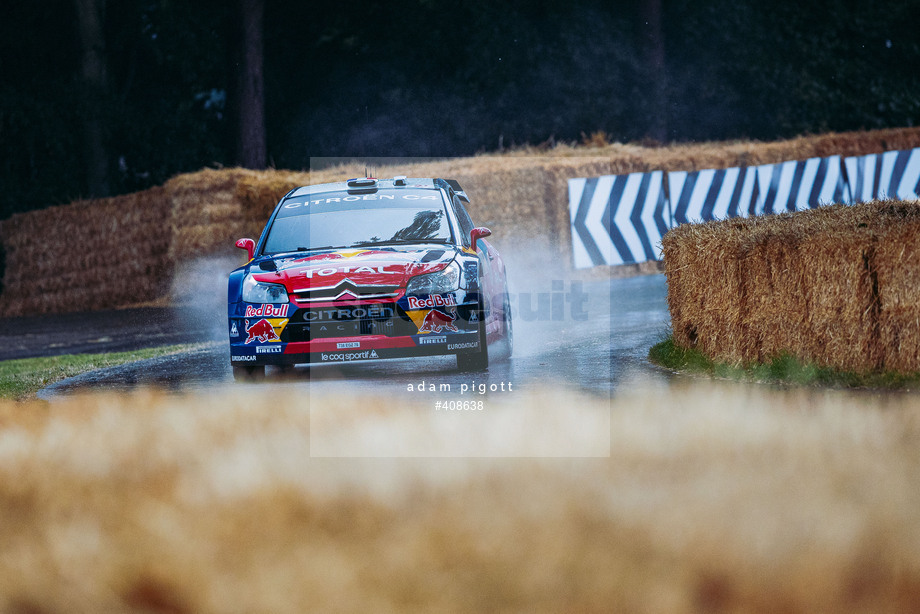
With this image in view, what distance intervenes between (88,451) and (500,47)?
102ft

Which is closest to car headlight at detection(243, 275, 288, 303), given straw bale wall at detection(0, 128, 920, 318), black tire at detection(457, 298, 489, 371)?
black tire at detection(457, 298, 489, 371)

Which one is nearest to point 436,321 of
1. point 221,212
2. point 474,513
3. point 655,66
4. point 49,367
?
point 474,513

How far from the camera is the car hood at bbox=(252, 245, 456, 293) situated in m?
9.48

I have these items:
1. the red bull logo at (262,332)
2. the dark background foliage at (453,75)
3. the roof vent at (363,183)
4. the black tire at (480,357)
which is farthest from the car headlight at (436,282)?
the dark background foliage at (453,75)

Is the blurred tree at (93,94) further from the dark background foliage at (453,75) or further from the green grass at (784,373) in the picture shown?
the green grass at (784,373)

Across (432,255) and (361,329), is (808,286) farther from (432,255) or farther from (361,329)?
(361,329)

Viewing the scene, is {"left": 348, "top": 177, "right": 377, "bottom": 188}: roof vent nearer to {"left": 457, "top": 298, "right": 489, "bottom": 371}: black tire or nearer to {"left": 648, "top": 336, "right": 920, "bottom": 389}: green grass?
{"left": 457, "top": 298, "right": 489, "bottom": 371}: black tire

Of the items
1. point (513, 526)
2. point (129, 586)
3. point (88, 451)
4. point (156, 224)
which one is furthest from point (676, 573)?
point (156, 224)

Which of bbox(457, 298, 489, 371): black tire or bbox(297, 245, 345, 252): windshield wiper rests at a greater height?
bbox(297, 245, 345, 252): windshield wiper

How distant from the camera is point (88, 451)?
23.2 feet

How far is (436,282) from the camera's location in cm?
951

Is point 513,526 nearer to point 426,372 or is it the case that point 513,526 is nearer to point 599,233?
point 426,372

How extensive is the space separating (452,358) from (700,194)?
13.1 metres

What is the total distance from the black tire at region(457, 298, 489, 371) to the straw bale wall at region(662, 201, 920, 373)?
5.93ft
